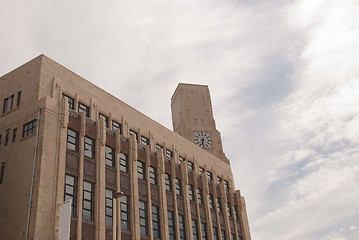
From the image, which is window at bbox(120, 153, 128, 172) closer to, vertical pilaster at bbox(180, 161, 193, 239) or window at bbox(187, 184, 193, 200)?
vertical pilaster at bbox(180, 161, 193, 239)

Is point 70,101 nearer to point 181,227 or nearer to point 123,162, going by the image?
point 123,162

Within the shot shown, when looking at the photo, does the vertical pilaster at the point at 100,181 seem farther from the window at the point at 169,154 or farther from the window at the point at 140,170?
the window at the point at 169,154

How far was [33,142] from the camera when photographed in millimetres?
28688

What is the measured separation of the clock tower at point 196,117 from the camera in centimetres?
5991

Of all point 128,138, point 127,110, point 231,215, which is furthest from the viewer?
point 231,215

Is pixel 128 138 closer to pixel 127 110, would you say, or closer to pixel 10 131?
pixel 127 110

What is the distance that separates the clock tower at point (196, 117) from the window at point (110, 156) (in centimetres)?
2586

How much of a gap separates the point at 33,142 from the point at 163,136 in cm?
Result: 1725

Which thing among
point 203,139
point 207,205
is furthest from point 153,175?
point 203,139

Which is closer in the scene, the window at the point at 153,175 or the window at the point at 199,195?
the window at the point at 153,175

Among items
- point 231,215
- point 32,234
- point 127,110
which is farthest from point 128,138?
point 231,215

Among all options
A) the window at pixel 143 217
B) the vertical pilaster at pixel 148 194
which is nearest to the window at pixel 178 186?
the vertical pilaster at pixel 148 194

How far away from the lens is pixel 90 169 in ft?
103

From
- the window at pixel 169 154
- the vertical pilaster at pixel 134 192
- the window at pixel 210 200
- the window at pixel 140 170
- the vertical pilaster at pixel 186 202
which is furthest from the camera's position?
the window at pixel 210 200
